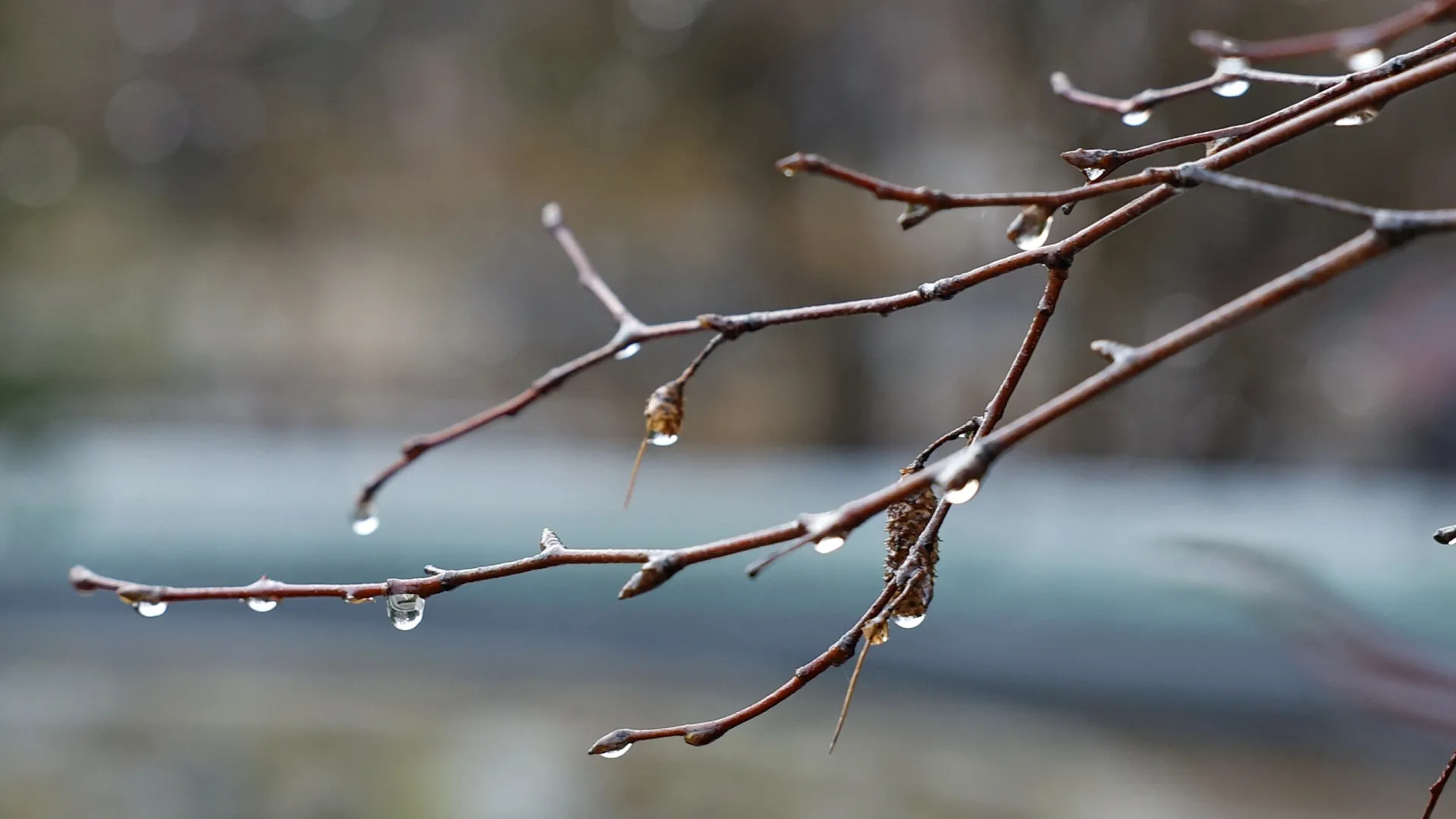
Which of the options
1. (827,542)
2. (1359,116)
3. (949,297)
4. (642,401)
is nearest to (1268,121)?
(1359,116)

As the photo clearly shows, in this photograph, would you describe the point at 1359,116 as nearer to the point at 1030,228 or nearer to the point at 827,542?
the point at 1030,228

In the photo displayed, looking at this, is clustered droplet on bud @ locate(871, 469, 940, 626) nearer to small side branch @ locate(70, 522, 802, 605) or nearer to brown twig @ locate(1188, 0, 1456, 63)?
small side branch @ locate(70, 522, 802, 605)

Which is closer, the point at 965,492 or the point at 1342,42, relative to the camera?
the point at 965,492

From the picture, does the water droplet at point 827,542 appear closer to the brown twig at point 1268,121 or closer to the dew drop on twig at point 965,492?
the dew drop on twig at point 965,492

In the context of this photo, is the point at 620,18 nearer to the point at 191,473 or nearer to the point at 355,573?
the point at 191,473

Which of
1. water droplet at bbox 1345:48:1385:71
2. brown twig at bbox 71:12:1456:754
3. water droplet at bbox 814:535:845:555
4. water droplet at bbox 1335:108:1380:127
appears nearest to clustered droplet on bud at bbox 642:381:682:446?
brown twig at bbox 71:12:1456:754

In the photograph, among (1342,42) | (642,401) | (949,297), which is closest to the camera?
(949,297)
